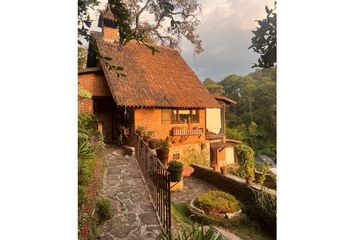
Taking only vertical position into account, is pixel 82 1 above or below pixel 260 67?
Result: above

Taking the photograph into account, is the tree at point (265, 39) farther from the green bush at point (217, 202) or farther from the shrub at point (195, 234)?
the shrub at point (195, 234)

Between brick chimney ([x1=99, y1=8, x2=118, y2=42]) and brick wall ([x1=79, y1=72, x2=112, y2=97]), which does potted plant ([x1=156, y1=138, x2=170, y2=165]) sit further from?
brick chimney ([x1=99, y1=8, x2=118, y2=42])

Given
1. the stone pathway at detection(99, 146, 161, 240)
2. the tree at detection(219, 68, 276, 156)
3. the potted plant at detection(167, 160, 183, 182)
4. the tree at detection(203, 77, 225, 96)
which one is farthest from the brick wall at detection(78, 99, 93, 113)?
the tree at detection(219, 68, 276, 156)

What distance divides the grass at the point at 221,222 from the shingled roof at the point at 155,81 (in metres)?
0.85

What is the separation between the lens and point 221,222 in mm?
2180

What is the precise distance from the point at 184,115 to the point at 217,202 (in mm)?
819

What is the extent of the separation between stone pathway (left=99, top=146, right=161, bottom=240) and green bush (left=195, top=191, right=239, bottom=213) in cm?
41

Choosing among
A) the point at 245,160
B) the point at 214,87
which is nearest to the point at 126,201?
the point at 245,160

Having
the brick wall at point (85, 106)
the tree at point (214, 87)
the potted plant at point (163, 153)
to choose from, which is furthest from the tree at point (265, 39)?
the brick wall at point (85, 106)

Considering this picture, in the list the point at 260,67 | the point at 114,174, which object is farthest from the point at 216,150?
the point at 114,174
